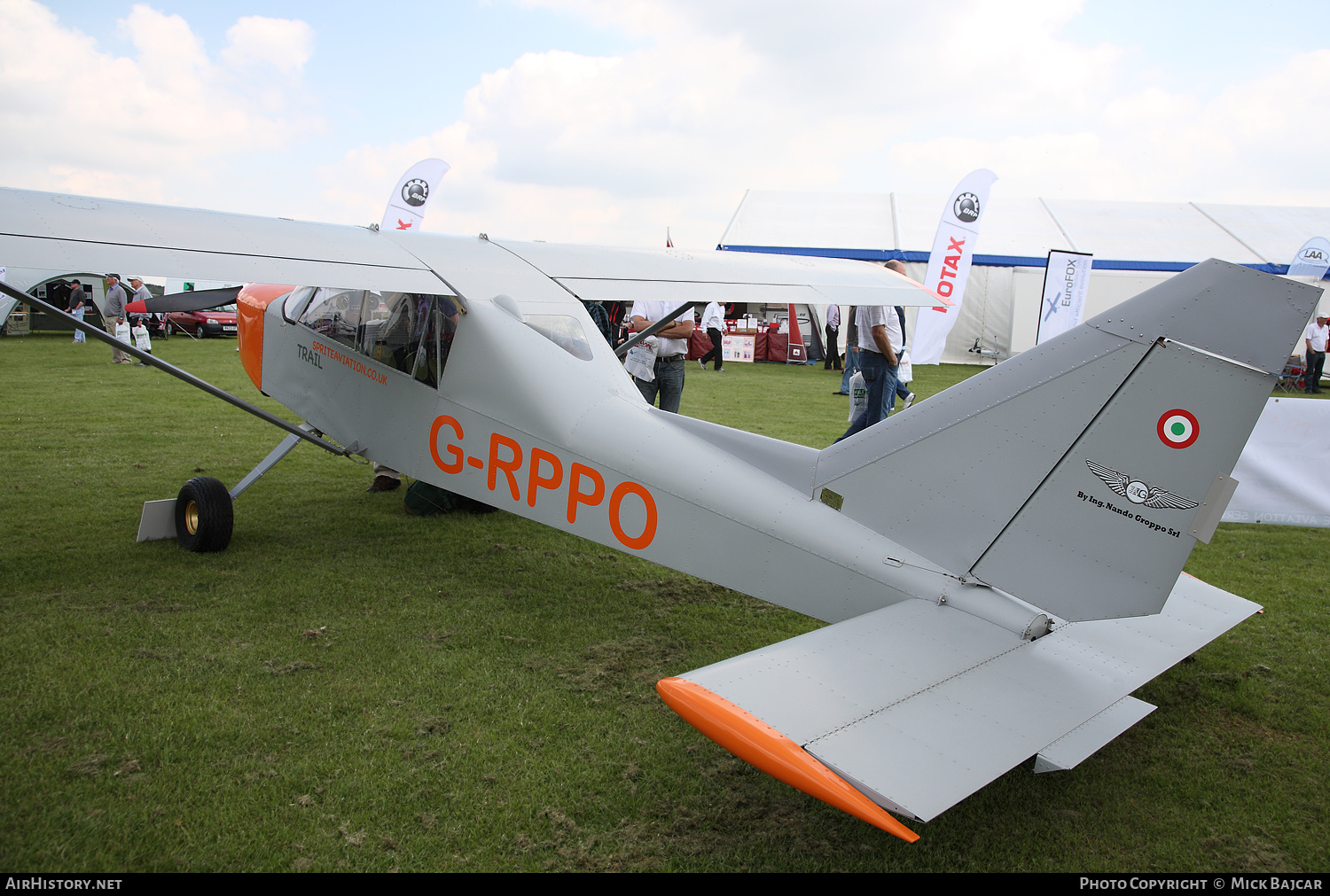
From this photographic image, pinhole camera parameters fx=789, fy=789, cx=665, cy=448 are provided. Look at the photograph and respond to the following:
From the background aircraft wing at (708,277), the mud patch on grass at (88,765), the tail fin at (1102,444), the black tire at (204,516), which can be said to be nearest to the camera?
the tail fin at (1102,444)

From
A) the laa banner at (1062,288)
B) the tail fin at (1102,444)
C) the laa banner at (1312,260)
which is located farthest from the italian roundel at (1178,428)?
the laa banner at (1312,260)

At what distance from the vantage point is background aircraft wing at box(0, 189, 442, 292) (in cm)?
398

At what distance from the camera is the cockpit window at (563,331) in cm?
459

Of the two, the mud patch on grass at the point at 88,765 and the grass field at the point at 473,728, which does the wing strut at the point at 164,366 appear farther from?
the mud patch on grass at the point at 88,765

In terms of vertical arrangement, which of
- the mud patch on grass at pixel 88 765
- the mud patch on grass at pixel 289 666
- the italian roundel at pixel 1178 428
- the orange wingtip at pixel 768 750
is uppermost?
the italian roundel at pixel 1178 428

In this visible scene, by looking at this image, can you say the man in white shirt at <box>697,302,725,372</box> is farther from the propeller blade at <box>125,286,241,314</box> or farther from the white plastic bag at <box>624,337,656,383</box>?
the propeller blade at <box>125,286,241,314</box>

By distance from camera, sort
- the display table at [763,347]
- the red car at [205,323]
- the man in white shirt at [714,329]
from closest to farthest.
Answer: the man in white shirt at [714,329]
the display table at [763,347]
the red car at [205,323]

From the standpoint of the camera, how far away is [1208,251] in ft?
70.9

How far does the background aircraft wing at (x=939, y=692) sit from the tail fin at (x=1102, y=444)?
0.79 feet

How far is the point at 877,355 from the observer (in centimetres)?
704

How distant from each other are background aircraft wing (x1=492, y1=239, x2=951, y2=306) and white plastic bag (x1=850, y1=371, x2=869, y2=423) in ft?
2.79

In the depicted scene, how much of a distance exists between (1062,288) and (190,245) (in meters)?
15.3

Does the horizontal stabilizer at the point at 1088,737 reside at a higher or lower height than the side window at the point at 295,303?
lower

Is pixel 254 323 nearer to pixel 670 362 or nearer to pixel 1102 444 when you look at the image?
pixel 670 362
